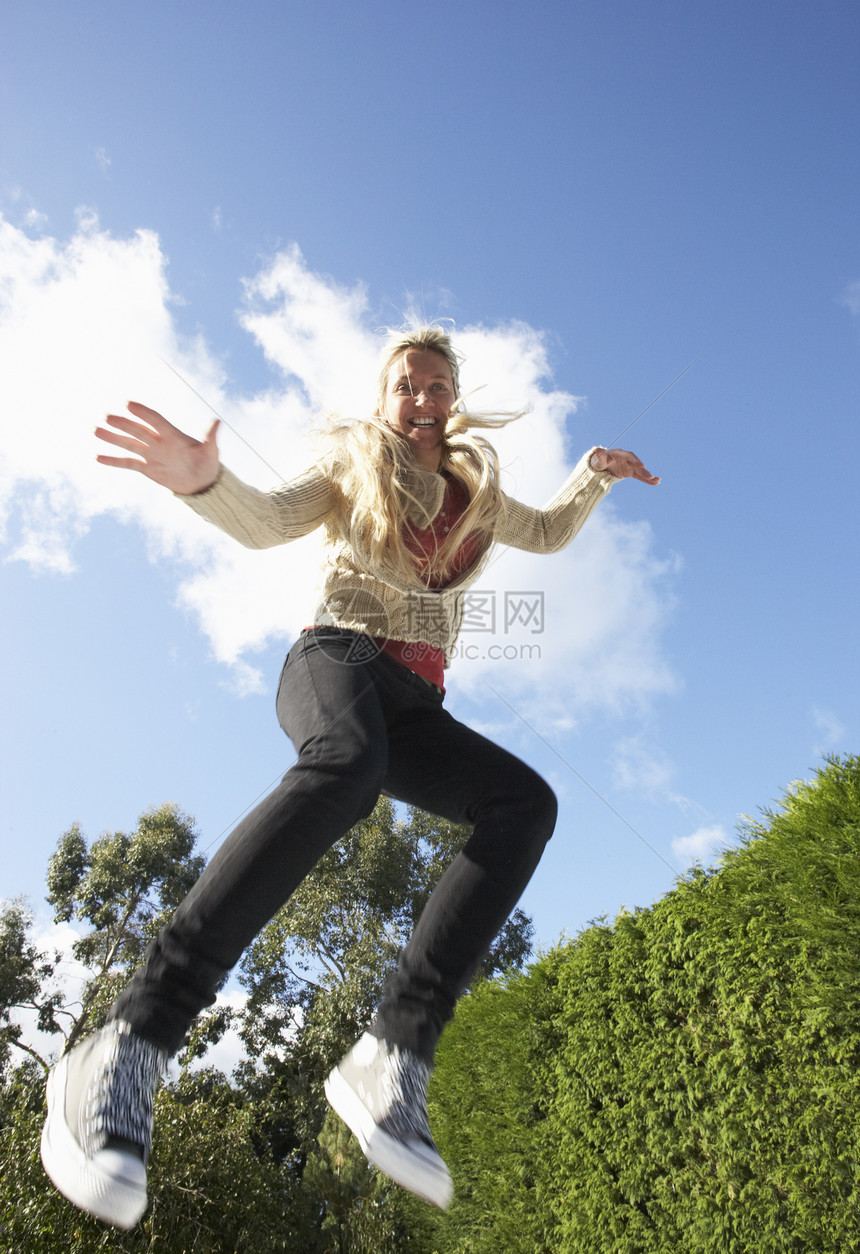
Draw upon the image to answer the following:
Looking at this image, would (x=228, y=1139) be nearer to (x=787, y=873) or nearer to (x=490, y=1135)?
(x=490, y=1135)

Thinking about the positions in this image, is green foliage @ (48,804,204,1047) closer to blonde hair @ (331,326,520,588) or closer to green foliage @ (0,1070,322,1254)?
green foliage @ (0,1070,322,1254)

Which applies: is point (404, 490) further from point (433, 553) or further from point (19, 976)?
point (19, 976)

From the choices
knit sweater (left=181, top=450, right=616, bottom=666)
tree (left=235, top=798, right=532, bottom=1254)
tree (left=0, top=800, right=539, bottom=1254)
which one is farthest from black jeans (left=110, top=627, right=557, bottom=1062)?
tree (left=235, top=798, right=532, bottom=1254)

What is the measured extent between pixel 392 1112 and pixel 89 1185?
532 millimetres

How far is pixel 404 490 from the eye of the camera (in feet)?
7.01

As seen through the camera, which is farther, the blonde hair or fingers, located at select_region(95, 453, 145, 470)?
the blonde hair

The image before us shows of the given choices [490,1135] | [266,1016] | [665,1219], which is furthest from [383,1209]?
[266,1016]

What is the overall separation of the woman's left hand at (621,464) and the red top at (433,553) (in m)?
0.53

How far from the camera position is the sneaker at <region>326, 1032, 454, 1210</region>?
4.64ft

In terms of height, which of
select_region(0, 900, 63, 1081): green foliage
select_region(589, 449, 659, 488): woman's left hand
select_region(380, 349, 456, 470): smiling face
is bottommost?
select_region(0, 900, 63, 1081): green foliage

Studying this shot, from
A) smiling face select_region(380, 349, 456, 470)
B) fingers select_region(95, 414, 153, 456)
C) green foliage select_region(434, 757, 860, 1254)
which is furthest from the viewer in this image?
green foliage select_region(434, 757, 860, 1254)

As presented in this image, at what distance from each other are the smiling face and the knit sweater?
20 cm

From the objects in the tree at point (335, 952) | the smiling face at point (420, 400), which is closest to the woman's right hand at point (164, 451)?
the smiling face at point (420, 400)

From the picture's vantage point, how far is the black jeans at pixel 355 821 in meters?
1.46
